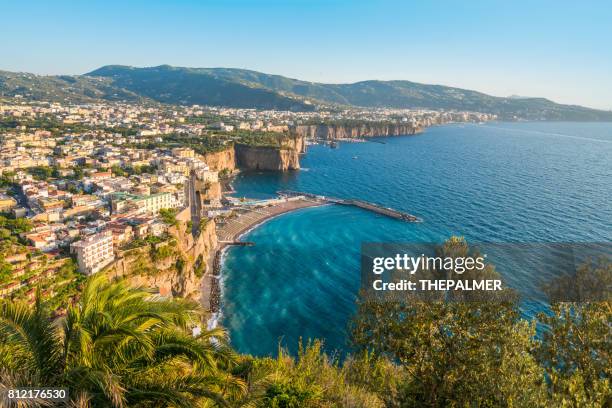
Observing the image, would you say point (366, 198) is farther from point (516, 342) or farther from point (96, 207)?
point (516, 342)

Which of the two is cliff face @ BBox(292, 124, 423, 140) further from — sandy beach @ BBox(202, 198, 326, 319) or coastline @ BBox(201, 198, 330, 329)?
coastline @ BBox(201, 198, 330, 329)

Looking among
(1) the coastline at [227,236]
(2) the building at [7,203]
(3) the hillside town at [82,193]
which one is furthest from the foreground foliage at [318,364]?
(2) the building at [7,203]

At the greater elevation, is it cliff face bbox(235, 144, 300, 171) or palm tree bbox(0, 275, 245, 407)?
palm tree bbox(0, 275, 245, 407)

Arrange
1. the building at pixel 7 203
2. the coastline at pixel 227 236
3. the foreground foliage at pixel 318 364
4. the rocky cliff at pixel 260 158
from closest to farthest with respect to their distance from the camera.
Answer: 1. the foreground foliage at pixel 318 364
2. the coastline at pixel 227 236
3. the building at pixel 7 203
4. the rocky cliff at pixel 260 158

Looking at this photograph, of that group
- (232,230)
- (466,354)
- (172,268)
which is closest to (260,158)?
(232,230)

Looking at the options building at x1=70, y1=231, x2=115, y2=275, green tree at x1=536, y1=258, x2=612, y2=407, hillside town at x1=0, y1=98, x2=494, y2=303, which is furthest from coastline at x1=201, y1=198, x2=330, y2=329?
green tree at x1=536, y1=258, x2=612, y2=407

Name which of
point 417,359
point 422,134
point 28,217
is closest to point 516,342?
point 417,359

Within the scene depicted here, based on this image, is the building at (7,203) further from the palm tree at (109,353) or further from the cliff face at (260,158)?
the cliff face at (260,158)

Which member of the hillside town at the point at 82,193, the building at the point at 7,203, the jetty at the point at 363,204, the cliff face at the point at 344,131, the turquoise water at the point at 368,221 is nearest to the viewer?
the hillside town at the point at 82,193
